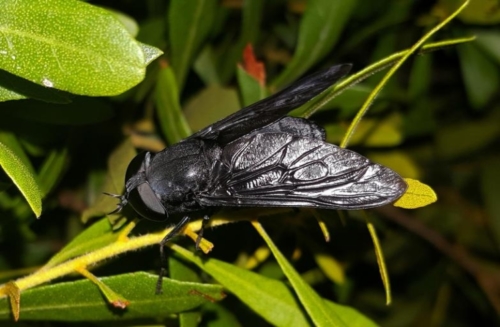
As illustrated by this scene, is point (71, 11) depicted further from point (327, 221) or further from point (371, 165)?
point (327, 221)

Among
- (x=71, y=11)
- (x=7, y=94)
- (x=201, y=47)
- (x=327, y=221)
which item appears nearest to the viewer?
(x=71, y=11)

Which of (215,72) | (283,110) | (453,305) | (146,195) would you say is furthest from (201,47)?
(453,305)

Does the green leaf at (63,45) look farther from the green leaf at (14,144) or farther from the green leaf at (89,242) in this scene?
the green leaf at (89,242)

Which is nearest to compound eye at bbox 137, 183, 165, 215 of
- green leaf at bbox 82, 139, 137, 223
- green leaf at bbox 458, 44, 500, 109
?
green leaf at bbox 82, 139, 137, 223

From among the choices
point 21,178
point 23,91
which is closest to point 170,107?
point 23,91

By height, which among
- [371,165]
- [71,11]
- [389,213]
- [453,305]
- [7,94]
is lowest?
[453,305]

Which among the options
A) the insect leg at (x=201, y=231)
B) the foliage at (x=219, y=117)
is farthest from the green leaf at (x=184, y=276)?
the insect leg at (x=201, y=231)
